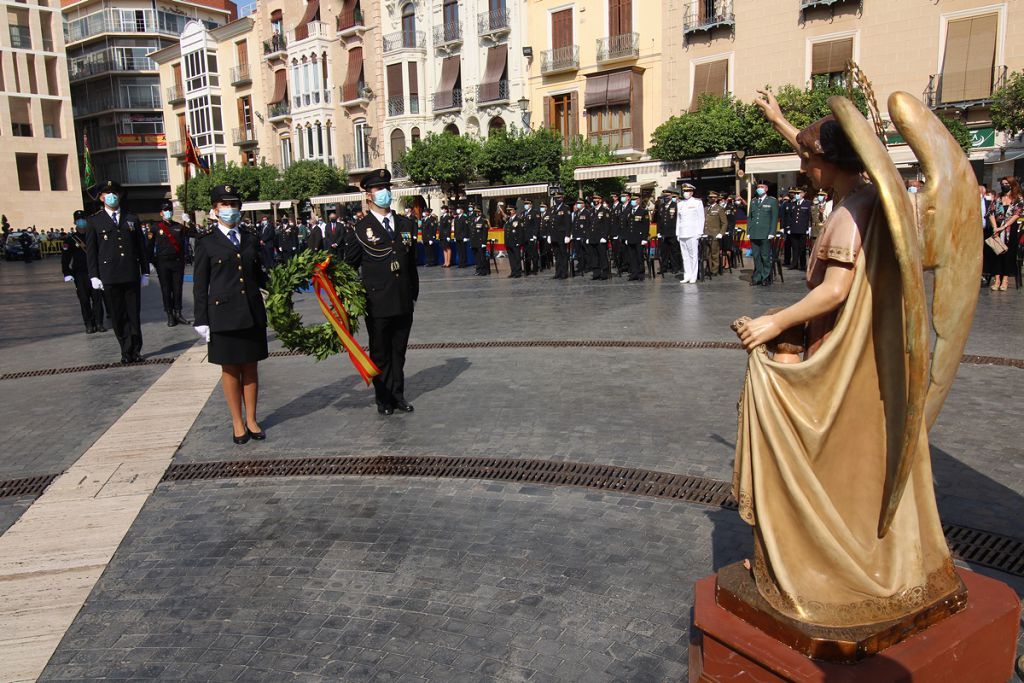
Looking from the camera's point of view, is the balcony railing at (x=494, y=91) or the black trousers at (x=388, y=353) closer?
the black trousers at (x=388, y=353)

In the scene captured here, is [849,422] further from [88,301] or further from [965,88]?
[965,88]

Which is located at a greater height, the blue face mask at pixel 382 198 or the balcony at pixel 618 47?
the balcony at pixel 618 47

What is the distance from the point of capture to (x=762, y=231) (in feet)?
48.9

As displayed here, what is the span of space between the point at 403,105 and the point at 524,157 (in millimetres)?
13085

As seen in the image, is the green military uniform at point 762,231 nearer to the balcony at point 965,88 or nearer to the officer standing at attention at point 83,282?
the officer standing at attention at point 83,282

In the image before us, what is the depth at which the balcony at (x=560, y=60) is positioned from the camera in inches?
1334

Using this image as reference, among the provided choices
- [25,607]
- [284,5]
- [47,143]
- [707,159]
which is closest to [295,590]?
[25,607]

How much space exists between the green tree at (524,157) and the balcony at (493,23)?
6.93 metres

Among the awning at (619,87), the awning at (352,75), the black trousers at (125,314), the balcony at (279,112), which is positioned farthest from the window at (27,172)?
the black trousers at (125,314)

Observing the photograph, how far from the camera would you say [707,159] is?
88.0 ft

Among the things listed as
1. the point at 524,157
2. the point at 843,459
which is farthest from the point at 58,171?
the point at 843,459

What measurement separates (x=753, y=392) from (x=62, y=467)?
5260 millimetres

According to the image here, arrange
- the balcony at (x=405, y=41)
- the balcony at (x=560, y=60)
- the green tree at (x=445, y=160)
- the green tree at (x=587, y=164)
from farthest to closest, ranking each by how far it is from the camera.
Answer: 1. the balcony at (x=405, y=41)
2. the balcony at (x=560, y=60)
3. the green tree at (x=445, y=160)
4. the green tree at (x=587, y=164)

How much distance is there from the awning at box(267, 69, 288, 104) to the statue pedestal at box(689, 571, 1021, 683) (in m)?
51.5
